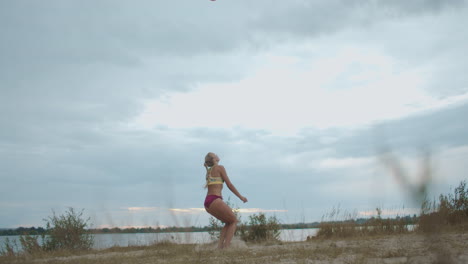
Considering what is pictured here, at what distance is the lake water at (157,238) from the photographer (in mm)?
12352

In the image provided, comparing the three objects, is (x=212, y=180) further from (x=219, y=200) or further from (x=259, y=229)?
(x=259, y=229)

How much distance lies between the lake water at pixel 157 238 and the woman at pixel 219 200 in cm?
299

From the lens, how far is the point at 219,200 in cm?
923

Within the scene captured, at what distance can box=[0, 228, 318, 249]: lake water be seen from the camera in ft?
40.5

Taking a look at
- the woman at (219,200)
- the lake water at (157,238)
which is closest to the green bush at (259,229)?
the lake water at (157,238)

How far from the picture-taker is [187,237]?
487 inches

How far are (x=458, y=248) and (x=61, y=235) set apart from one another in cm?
1177

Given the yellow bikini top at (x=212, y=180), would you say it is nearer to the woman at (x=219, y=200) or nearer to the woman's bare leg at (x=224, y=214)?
the woman at (x=219, y=200)

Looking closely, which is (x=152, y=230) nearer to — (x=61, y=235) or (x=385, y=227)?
(x=61, y=235)

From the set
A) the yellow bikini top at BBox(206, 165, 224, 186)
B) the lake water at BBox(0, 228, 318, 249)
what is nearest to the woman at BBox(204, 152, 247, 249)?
the yellow bikini top at BBox(206, 165, 224, 186)

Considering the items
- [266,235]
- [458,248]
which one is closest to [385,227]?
[266,235]

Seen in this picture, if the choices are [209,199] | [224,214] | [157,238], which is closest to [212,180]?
[209,199]

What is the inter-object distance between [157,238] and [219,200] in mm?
4526

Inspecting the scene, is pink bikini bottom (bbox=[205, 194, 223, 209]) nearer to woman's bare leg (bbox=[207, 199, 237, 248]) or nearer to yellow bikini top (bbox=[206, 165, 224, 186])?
woman's bare leg (bbox=[207, 199, 237, 248])
